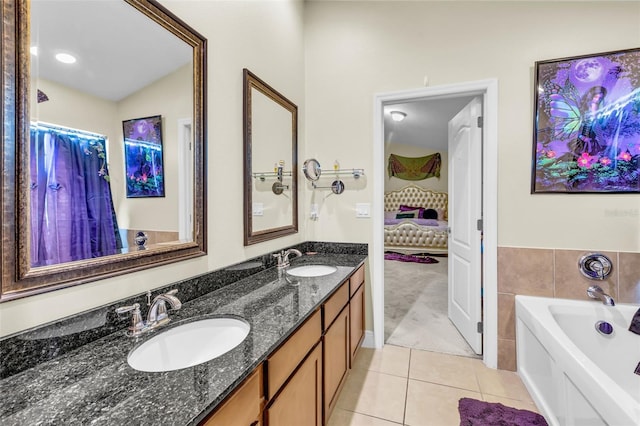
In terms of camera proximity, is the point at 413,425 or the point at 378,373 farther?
the point at 378,373

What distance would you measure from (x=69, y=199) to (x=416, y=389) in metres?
2.14

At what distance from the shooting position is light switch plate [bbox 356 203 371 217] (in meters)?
2.45

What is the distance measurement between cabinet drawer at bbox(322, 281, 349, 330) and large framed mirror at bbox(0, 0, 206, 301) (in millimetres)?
694

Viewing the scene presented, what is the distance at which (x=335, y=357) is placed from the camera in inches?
62.8

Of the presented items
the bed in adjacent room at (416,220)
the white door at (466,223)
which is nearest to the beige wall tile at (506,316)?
the white door at (466,223)

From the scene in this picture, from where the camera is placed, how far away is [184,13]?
130cm

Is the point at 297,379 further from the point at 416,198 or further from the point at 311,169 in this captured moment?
the point at 416,198

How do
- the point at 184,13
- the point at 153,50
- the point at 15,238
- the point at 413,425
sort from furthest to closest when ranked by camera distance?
the point at 413,425 < the point at 184,13 < the point at 153,50 < the point at 15,238

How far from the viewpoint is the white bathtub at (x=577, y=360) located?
3.67ft

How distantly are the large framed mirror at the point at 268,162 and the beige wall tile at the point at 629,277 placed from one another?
7.42ft

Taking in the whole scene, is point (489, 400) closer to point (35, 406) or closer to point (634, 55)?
point (35, 406)

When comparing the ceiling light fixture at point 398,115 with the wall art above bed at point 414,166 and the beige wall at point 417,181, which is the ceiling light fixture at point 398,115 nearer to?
the beige wall at point 417,181

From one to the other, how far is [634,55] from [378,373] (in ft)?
8.90

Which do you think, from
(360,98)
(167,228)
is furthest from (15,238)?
(360,98)
